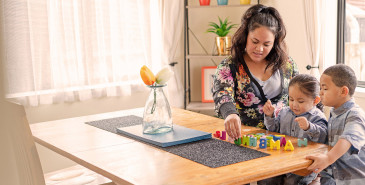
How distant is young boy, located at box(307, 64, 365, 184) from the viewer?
1.54 m

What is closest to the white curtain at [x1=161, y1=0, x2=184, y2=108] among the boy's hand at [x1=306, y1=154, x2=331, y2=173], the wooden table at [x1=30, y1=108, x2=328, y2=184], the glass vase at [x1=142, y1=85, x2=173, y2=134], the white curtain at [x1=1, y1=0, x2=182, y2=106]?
the white curtain at [x1=1, y1=0, x2=182, y2=106]

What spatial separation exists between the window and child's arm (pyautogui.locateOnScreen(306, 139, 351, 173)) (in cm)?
218

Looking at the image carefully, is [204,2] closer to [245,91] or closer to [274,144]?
[245,91]

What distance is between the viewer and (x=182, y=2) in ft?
13.1

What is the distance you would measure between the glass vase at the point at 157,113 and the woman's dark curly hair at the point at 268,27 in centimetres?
58

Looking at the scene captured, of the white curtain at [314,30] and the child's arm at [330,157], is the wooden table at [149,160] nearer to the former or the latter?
the child's arm at [330,157]

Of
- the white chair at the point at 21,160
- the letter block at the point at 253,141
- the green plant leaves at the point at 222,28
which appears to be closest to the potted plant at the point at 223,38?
the green plant leaves at the point at 222,28

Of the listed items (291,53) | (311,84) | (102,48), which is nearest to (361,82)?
(291,53)

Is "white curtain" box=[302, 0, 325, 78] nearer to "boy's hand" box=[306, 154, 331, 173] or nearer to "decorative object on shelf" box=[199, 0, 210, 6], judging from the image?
"decorative object on shelf" box=[199, 0, 210, 6]

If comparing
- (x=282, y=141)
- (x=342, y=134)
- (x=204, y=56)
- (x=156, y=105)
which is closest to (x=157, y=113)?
(x=156, y=105)

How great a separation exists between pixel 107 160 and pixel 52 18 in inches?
79.8

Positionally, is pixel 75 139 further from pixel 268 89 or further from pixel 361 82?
pixel 361 82

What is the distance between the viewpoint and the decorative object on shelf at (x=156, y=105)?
185 centimetres

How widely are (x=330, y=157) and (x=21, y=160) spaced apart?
1172 mm
